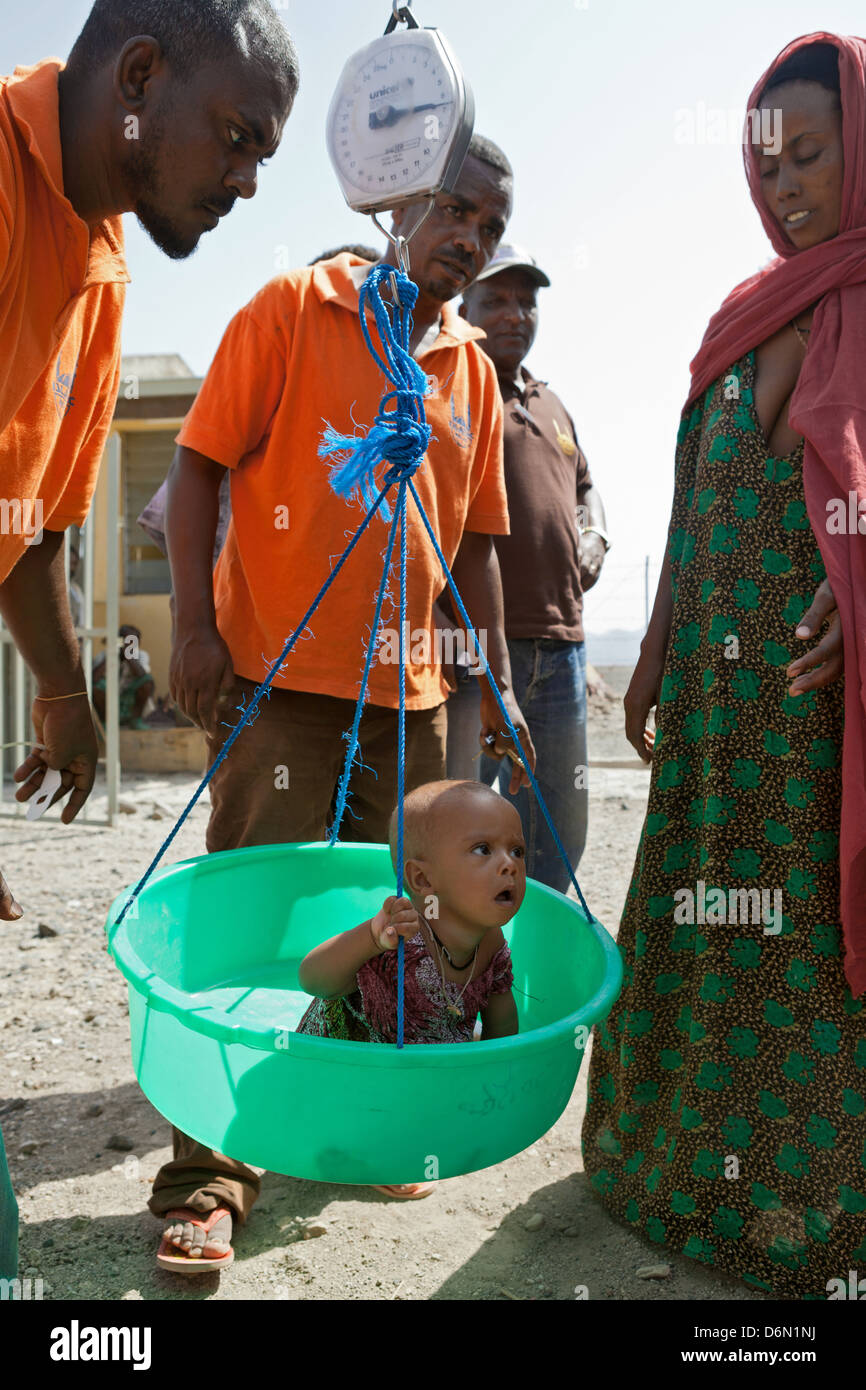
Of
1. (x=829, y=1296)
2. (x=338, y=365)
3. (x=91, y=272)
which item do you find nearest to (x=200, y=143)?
(x=91, y=272)

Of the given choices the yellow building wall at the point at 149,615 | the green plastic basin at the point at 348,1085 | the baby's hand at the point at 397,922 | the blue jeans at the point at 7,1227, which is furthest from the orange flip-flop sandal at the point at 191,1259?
the yellow building wall at the point at 149,615

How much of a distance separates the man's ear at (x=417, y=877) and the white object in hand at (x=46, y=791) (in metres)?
0.76

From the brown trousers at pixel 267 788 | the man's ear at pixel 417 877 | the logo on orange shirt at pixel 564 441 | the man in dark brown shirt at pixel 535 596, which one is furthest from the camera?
the logo on orange shirt at pixel 564 441

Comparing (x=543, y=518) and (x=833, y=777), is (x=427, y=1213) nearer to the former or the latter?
(x=833, y=777)

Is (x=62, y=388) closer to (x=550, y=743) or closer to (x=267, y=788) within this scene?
(x=267, y=788)

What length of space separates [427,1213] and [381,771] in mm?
1066

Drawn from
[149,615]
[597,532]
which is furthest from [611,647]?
[597,532]

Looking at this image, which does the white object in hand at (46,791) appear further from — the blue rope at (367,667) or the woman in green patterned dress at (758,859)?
the woman in green patterned dress at (758,859)

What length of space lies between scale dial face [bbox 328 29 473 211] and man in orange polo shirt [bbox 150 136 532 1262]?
23.1 inches

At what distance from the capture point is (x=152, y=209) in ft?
5.83

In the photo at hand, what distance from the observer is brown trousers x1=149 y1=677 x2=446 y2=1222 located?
229cm

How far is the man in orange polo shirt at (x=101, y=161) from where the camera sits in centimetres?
164

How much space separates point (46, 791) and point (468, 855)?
90cm

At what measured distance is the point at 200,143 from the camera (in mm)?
1714
